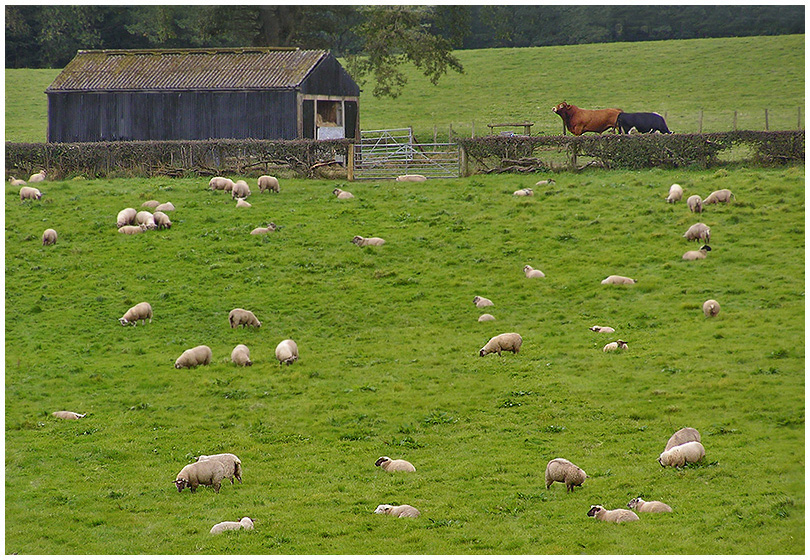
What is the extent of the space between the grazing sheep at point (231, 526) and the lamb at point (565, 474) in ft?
16.6

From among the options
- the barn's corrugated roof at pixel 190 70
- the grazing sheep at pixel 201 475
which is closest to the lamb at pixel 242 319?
the grazing sheep at pixel 201 475

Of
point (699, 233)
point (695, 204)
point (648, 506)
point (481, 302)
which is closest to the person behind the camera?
point (648, 506)

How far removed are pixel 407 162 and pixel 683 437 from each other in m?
29.4

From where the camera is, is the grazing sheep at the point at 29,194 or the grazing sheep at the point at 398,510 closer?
the grazing sheep at the point at 398,510

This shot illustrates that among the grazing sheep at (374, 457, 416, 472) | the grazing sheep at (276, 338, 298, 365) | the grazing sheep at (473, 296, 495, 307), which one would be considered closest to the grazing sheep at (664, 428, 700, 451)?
the grazing sheep at (374, 457, 416, 472)

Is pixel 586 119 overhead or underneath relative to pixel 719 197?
overhead

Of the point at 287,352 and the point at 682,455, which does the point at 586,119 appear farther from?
the point at 682,455

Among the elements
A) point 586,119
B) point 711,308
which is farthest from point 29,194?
point 711,308

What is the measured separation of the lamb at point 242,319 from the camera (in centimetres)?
2555

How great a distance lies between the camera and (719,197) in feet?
110

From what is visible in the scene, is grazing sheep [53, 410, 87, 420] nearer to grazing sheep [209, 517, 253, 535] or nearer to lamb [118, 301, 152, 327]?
lamb [118, 301, 152, 327]

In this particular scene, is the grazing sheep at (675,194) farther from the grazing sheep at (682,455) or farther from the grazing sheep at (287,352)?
the grazing sheep at (682,455)

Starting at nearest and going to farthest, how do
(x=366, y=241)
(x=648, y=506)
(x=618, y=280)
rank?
1. (x=648, y=506)
2. (x=618, y=280)
3. (x=366, y=241)

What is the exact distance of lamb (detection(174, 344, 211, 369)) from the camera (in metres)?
22.6
